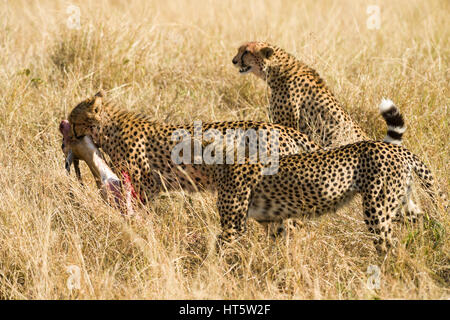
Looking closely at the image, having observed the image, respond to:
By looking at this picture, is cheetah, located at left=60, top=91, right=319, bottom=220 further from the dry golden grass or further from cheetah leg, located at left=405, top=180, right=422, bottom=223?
cheetah leg, located at left=405, top=180, right=422, bottom=223

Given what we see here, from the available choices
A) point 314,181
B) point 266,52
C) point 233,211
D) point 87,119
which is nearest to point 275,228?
point 233,211

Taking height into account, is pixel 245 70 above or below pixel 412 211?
above

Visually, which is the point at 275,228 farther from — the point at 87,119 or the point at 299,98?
the point at 87,119

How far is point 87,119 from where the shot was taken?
15.2 ft

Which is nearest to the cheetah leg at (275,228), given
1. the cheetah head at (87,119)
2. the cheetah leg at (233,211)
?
the cheetah leg at (233,211)

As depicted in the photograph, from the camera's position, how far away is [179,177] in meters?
4.42

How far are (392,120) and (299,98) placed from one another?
1.09 m

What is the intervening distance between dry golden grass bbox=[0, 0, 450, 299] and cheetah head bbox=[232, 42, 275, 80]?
1.56 ft

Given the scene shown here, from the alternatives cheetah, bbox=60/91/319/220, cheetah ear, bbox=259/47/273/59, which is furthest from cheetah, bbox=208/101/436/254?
cheetah ear, bbox=259/47/273/59

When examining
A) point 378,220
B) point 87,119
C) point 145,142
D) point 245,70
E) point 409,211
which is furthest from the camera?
point 245,70

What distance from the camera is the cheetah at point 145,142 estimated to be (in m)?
4.29

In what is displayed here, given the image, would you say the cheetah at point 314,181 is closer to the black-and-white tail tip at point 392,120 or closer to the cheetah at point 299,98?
the black-and-white tail tip at point 392,120
